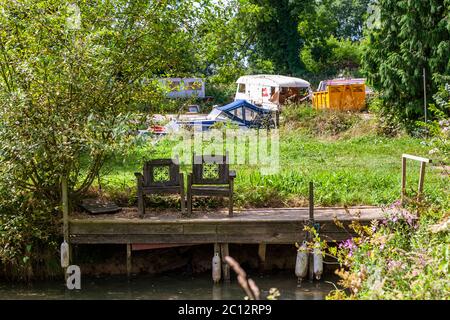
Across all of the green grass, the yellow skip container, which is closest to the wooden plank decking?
the green grass

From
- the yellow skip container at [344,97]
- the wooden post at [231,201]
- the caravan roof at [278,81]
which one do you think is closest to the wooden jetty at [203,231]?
the wooden post at [231,201]

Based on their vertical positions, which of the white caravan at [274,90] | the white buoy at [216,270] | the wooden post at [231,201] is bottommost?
the white buoy at [216,270]

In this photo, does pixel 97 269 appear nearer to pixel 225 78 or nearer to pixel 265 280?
pixel 265 280

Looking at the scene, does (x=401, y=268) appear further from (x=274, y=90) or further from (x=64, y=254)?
(x=274, y=90)

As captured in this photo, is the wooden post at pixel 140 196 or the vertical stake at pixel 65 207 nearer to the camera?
the vertical stake at pixel 65 207

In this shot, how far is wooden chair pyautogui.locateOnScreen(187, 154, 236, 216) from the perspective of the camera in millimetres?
12172

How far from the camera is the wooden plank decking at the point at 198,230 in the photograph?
11875 mm

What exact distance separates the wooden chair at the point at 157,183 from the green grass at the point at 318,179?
1.33 ft

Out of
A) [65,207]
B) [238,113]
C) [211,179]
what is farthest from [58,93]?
[238,113]

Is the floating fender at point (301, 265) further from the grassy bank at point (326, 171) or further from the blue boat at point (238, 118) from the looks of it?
the blue boat at point (238, 118)

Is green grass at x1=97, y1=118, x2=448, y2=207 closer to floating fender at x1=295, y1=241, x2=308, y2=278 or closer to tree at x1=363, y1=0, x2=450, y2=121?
floating fender at x1=295, y1=241, x2=308, y2=278

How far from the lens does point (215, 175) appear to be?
1248 cm

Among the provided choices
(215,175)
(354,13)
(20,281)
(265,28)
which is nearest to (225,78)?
(215,175)

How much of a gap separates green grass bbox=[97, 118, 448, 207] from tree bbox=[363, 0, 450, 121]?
9.31 ft
